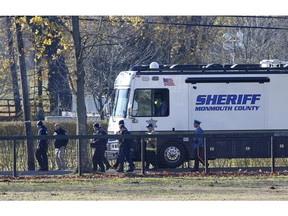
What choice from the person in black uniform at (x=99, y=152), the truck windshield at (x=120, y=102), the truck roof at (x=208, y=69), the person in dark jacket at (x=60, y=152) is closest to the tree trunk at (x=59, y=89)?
the truck windshield at (x=120, y=102)

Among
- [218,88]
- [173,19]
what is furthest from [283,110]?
[173,19]

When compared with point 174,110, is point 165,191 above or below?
below

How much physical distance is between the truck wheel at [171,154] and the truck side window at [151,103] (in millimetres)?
1356

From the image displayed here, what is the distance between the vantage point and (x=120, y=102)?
28.9 metres

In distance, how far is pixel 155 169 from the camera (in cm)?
2638

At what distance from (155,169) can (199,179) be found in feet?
12.5

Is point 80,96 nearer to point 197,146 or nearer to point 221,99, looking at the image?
point 197,146

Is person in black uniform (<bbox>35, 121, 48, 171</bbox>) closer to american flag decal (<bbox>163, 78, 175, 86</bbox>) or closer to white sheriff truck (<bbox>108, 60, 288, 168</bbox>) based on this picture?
white sheriff truck (<bbox>108, 60, 288, 168</bbox>)

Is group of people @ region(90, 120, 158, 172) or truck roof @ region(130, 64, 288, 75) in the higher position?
truck roof @ region(130, 64, 288, 75)

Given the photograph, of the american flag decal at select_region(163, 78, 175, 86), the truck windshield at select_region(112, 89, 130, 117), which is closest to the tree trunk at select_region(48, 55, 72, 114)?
the truck windshield at select_region(112, 89, 130, 117)

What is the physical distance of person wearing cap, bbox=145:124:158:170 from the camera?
87.0 feet

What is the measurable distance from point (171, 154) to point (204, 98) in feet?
7.78

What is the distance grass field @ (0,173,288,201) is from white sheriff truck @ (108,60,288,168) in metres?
4.40

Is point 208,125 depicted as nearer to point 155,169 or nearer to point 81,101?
point 155,169
